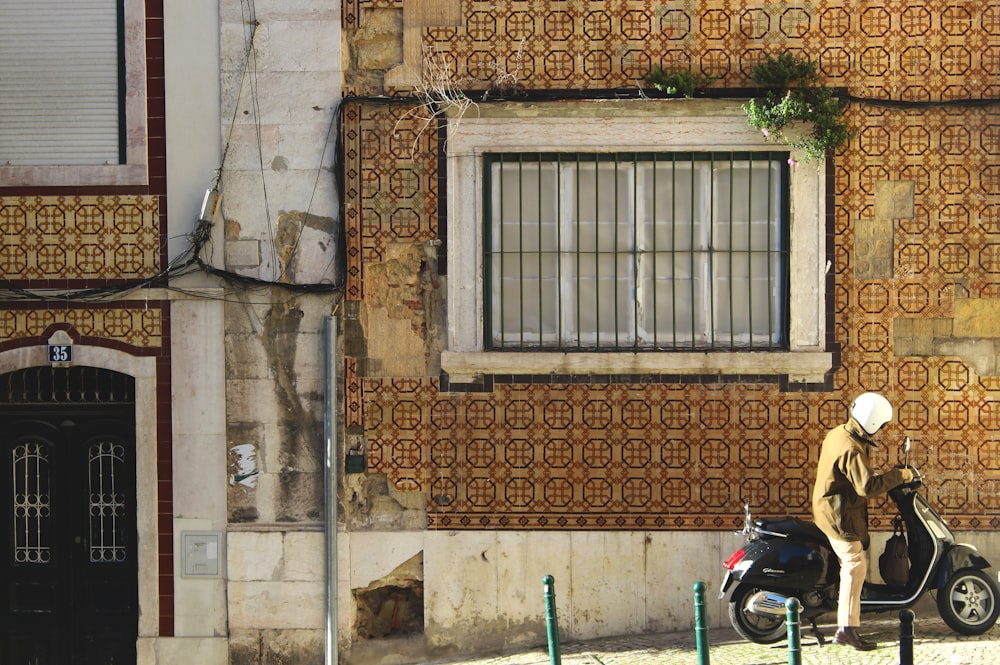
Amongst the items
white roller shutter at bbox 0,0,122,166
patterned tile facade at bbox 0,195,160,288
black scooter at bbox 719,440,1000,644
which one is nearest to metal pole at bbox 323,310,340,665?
patterned tile facade at bbox 0,195,160,288

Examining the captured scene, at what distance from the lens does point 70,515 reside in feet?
28.3

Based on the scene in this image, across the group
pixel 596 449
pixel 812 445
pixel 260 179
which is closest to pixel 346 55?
pixel 260 179

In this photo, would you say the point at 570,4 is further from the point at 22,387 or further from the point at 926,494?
the point at 22,387

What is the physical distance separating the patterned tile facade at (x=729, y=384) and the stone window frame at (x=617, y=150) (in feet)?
0.51

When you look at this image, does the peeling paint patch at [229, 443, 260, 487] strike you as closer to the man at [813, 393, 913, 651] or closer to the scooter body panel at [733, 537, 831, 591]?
the scooter body panel at [733, 537, 831, 591]

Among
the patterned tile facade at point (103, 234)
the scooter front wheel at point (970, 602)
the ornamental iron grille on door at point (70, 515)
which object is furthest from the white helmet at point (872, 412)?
the ornamental iron grille on door at point (70, 515)

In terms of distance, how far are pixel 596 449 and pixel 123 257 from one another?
12.7 feet

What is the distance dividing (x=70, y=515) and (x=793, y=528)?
5.50 metres

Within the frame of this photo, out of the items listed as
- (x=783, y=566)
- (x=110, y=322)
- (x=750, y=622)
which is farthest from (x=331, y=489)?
(x=783, y=566)

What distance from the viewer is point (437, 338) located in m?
8.29

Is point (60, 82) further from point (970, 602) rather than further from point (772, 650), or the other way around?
point (970, 602)

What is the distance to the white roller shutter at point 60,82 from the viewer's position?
27.6 feet

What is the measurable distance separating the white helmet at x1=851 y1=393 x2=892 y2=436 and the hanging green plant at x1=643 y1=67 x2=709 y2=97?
253 centimetres

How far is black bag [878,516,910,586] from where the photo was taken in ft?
24.7
